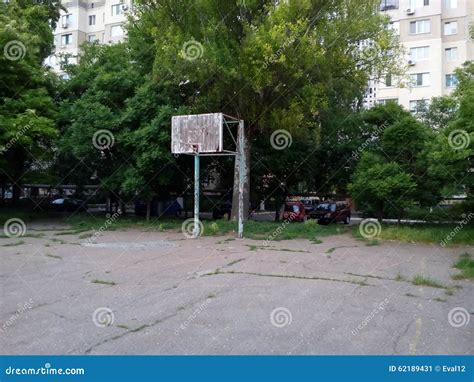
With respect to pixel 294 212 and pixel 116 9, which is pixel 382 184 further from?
pixel 116 9

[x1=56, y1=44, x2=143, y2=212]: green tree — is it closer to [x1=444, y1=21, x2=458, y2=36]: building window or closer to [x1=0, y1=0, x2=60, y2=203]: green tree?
[x1=0, y1=0, x2=60, y2=203]: green tree

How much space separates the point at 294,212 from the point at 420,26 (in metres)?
27.5

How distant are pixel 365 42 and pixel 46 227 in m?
18.2

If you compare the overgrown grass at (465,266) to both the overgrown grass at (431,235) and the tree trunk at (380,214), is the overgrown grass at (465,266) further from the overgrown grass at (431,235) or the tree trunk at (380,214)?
the tree trunk at (380,214)

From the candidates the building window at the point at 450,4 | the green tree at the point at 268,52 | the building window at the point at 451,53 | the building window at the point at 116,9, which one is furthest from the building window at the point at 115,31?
the building window at the point at 451,53

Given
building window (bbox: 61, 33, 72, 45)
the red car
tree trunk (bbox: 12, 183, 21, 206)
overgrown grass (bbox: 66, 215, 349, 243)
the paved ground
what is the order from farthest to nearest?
1. building window (bbox: 61, 33, 72, 45)
2. tree trunk (bbox: 12, 183, 21, 206)
3. the red car
4. overgrown grass (bbox: 66, 215, 349, 243)
5. the paved ground

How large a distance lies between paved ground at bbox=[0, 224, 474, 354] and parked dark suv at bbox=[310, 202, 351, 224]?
49.8 feet

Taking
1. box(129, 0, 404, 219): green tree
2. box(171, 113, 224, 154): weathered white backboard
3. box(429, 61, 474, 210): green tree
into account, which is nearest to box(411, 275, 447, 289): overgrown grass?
box(429, 61, 474, 210): green tree

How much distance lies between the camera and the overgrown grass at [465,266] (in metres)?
11.0

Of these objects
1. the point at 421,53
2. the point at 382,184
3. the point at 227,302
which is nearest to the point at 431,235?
the point at 382,184

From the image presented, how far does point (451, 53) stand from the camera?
4638cm

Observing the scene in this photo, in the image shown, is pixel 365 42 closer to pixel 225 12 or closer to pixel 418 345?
pixel 225 12

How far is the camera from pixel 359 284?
390 inches

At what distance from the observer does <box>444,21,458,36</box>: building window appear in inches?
1812
